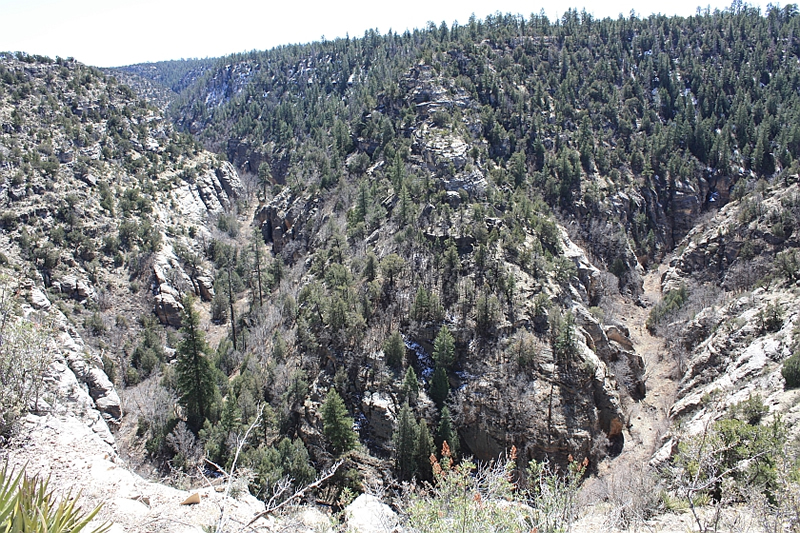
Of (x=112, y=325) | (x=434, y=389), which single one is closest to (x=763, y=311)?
(x=434, y=389)

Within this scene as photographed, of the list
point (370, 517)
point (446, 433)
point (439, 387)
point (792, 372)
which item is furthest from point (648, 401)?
point (370, 517)

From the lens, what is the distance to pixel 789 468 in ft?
42.3

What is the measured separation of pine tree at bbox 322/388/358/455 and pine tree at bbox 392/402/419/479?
10.7 ft

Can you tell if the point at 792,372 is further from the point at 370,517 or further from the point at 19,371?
the point at 19,371

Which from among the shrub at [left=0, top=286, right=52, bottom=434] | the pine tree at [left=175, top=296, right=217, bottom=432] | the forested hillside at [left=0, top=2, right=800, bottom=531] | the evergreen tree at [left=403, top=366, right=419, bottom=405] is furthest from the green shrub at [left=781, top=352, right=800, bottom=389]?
the pine tree at [left=175, top=296, right=217, bottom=432]

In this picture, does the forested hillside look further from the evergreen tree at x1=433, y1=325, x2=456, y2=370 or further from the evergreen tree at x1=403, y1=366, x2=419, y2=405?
the evergreen tree at x1=433, y1=325, x2=456, y2=370

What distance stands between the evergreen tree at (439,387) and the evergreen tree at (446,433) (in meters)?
1.66

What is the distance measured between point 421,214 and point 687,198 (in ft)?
153

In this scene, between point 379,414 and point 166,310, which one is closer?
point 379,414

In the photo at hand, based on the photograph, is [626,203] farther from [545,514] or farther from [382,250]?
[545,514]

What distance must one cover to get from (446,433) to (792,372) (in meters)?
20.0

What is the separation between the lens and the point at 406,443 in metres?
30.5

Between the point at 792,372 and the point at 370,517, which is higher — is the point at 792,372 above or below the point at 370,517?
above

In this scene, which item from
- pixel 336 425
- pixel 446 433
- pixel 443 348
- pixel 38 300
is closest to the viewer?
pixel 336 425
